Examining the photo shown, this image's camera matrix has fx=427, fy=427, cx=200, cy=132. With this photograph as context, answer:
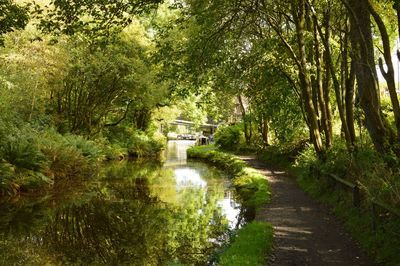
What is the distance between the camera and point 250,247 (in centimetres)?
882

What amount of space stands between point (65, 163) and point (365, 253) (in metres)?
15.0

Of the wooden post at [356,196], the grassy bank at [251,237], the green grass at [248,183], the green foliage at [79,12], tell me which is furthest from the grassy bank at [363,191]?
the green foliage at [79,12]

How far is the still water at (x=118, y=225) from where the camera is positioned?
33.1ft

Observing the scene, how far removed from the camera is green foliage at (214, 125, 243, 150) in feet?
138

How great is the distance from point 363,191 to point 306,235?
2057 mm

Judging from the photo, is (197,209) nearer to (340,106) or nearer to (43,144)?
(340,106)

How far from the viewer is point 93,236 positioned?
11930 mm

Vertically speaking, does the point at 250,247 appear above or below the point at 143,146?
below

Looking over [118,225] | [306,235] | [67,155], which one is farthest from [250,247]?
[67,155]

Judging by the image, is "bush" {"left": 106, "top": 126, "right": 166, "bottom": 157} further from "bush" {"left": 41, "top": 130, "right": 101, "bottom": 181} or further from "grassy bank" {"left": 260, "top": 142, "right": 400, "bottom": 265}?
"grassy bank" {"left": 260, "top": 142, "right": 400, "bottom": 265}

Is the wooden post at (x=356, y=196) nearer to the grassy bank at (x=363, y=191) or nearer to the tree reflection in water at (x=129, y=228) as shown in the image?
the grassy bank at (x=363, y=191)

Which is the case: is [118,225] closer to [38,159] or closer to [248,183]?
[38,159]

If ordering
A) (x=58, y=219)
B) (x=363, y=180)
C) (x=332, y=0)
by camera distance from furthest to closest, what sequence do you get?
(x=332, y=0) < (x=58, y=219) < (x=363, y=180)

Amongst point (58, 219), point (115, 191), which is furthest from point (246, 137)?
point (58, 219)
